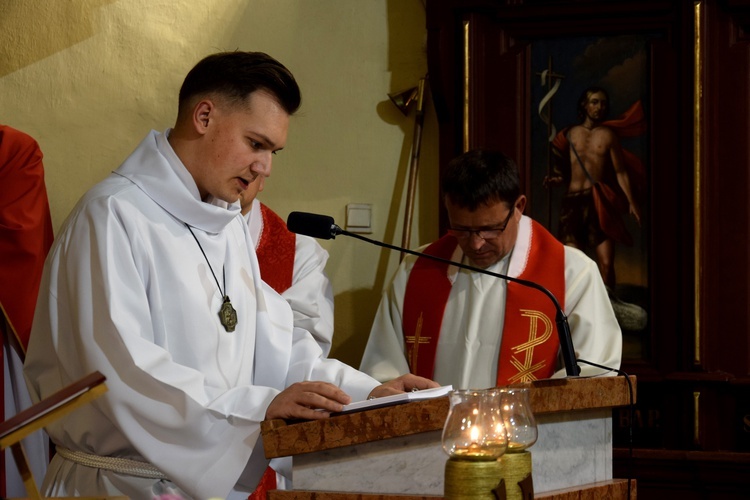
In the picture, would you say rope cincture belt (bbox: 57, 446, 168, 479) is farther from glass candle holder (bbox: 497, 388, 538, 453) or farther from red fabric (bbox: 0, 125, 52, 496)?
red fabric (bbox: 0, 125, 52, 496)

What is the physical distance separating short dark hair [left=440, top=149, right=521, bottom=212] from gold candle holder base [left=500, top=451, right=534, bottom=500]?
7.52ft

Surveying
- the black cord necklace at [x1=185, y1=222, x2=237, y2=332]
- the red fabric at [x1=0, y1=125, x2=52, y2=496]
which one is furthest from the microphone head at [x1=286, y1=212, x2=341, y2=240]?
the red fabric at [x1=0, y1=125, x2=52, y2=496]

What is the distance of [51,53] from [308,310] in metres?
2.10

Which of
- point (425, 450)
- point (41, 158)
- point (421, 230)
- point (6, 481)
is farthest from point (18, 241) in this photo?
point (425, 450)

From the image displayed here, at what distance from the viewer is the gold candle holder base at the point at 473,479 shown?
1.94 metres

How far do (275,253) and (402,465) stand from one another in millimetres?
2614

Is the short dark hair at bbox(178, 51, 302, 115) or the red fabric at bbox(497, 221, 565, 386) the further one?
the red fabric at bbox(497, 221, 565, 386)

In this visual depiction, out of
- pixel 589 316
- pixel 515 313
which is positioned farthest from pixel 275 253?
pixel 589 316

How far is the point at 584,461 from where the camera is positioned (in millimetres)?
2555

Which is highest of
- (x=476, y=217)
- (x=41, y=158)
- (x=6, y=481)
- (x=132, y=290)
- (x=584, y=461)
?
(x=41, y=158)

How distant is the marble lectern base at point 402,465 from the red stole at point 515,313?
1828mm

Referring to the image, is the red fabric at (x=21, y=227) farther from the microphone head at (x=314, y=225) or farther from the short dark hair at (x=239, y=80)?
the microphone head at (x=314, y=225)

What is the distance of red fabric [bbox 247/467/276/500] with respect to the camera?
3404 millimetres

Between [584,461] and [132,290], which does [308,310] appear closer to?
[132,290]
